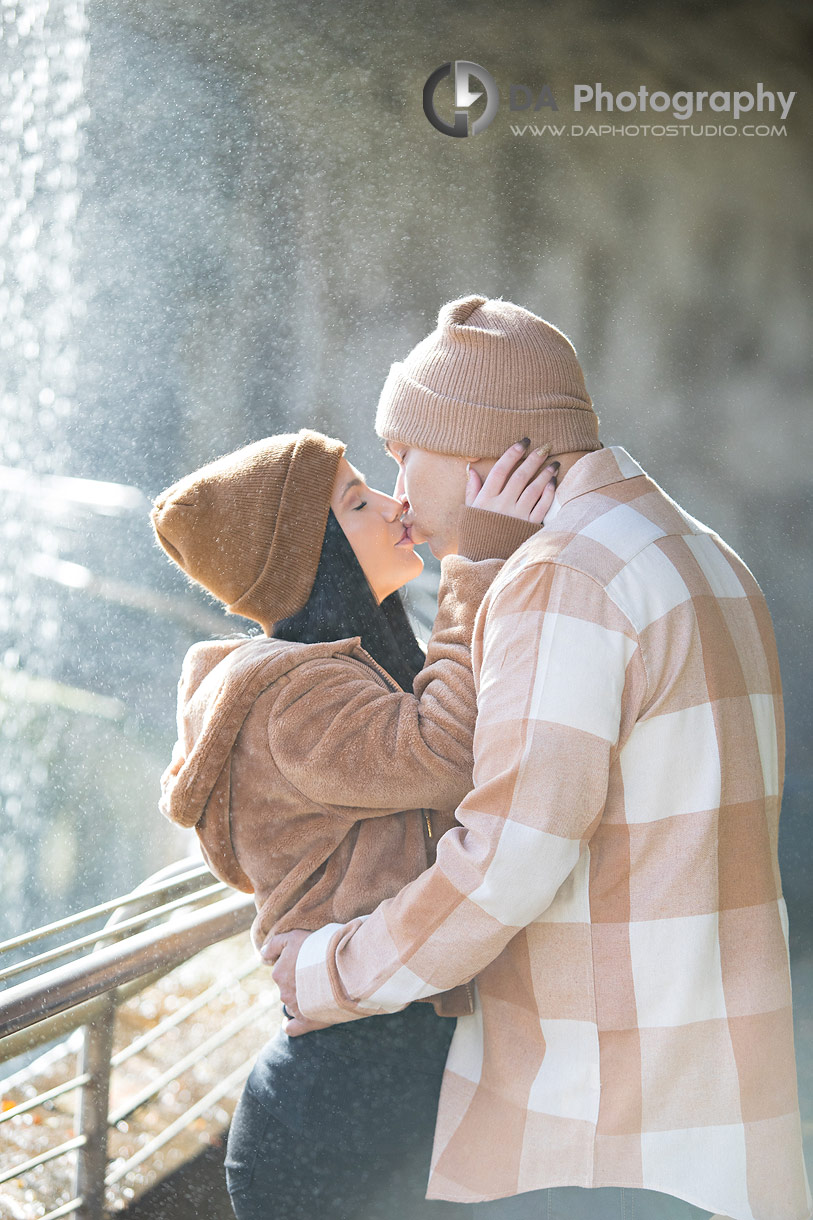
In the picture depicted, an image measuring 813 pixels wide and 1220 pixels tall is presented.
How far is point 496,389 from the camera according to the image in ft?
3.56

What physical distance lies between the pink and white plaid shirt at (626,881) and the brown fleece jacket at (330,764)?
0.15 meters

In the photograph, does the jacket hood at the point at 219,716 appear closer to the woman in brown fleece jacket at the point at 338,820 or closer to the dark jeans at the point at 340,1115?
the woman in brown fleece jacket at the point at 338,820

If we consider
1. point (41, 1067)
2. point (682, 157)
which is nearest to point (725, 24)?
point (682, 157)

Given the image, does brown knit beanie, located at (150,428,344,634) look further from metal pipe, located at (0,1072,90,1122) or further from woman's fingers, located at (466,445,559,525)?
metal pipe, located at (0,1072,90,1122)

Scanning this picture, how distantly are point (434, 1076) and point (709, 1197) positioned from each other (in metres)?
0.31

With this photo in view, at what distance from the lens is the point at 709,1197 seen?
890 millimetres

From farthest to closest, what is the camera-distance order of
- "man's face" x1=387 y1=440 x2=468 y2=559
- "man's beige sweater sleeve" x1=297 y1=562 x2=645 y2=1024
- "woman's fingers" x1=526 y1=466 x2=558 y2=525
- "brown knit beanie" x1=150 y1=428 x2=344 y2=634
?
"brown knit beanie" x1=150 y1=428 x2=344 y2=634 < "man's face" x1=387 y1=440 x2=468 y2=559 < "woman's fingers" x1=526 y1=466 x2=558 y2=525 < "man's beige sweater sleeve" x1=297 y1=562 x2=645 y2=1024

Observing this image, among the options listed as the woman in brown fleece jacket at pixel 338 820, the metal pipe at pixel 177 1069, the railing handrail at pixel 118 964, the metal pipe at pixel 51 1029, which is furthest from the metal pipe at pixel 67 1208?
the woman in brown fleece jacket at pixel 338 820

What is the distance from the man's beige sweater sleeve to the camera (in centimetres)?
85

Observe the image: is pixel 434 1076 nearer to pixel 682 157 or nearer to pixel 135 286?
pixel 682 157

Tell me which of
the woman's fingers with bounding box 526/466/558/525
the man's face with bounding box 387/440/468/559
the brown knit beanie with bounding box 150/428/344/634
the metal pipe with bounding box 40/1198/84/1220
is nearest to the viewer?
the woman's fingers with bounding box 526/466/558/525

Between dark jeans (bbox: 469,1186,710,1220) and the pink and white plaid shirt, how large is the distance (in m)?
0.03

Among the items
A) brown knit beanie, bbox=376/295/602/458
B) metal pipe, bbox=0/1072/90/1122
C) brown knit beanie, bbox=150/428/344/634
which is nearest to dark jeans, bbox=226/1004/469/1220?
metal pipe, bbox=0/1072/90/1122

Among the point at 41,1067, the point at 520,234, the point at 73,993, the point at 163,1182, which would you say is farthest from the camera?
the point at 520,234
